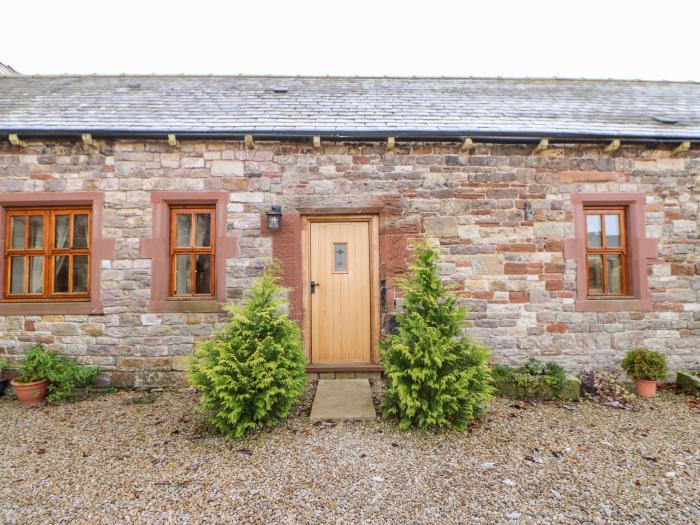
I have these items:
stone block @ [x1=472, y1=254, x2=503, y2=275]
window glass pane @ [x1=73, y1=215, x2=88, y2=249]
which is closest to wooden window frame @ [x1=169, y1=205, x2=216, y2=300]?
window glass pane @ [x1=73, y1=215, x2=88, y2=249]

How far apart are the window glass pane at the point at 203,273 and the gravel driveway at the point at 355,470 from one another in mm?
1744

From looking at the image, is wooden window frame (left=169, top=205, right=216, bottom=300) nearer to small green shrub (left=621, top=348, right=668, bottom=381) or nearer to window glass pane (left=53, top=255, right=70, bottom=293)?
window glass pane (left=53, top=255, right=70, bottom=293)

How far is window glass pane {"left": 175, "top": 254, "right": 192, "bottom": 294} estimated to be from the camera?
16.8 feet

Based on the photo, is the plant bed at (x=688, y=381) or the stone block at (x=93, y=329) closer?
the plant bed at (x=688, y=381)

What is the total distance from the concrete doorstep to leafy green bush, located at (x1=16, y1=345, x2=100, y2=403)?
3205 millimetres

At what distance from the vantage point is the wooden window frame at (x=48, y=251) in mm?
4977

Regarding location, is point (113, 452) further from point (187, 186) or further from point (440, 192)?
point (440, 192)

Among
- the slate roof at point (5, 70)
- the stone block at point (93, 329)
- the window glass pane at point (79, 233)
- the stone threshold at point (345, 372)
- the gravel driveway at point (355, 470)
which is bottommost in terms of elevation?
the gravel driveway at point (355, 470)

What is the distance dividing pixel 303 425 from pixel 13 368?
14.2 ft

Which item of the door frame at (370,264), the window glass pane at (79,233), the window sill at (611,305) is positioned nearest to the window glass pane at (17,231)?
the window glass pane at (79,233)

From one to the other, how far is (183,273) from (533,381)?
16.6ft

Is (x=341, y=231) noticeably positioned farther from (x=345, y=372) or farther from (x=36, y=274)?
(x=36, y=274)

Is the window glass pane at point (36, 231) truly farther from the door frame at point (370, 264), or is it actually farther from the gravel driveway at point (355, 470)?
the door frame at point (370, 264)

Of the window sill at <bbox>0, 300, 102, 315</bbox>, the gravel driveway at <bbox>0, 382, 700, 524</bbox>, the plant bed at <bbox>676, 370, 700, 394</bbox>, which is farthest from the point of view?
the window sill at <bbox>0, 300, 102, 315</bbox>
